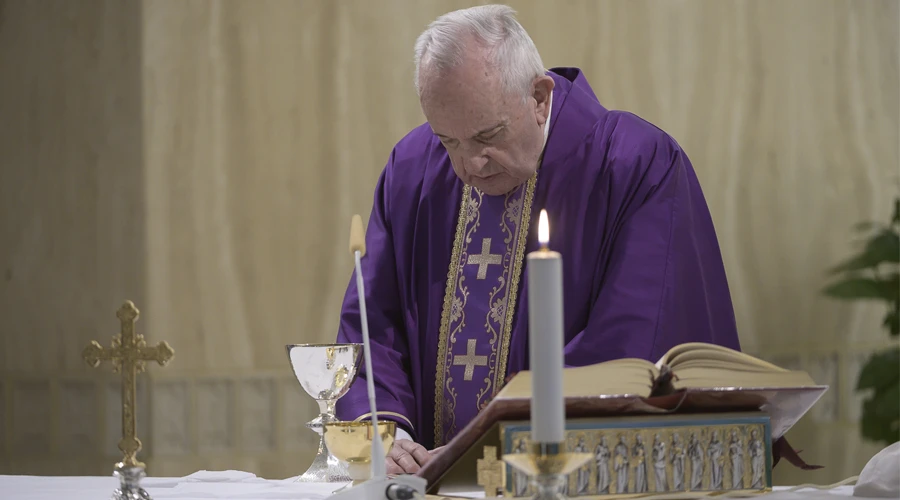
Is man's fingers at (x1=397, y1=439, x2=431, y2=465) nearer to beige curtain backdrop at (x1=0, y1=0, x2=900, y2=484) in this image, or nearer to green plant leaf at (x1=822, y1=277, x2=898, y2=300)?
beige curtain backdrop at (x1=0, y1=0, x2=900, y2=484)

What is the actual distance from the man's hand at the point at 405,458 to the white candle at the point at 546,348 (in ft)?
3.97

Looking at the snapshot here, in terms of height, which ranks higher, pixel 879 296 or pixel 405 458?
Answer: pixel 879 296

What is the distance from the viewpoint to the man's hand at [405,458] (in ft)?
7.28

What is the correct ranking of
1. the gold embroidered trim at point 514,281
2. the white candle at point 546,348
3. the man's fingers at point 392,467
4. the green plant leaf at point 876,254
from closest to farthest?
the white candle at point 546,348 < the man's fingers at point 392,467 < the gold embroidered trim at point 514,281 < the green plant leaf at point 876,254

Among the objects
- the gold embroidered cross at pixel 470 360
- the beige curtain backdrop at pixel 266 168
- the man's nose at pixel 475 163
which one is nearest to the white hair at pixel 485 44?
the man's nose at pixel 475 163

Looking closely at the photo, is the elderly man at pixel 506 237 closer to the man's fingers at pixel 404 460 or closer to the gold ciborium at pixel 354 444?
the man's fingers at pixel 404 460

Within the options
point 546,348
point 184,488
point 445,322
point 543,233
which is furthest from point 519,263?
point 546,348

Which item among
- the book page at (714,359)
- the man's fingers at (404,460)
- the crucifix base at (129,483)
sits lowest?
the man's fingers at (404,460)

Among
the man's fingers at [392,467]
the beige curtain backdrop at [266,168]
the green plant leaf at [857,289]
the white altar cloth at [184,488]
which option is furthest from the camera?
the beige curtain backdrop at [266,168]

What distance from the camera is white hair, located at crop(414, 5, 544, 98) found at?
2.68 meters

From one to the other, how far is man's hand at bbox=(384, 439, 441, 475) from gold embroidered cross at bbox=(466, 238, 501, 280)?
726 mm

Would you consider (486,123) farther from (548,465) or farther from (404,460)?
(548,465)

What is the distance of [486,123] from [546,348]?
5.54 ft

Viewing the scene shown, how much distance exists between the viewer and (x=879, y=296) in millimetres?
4617
